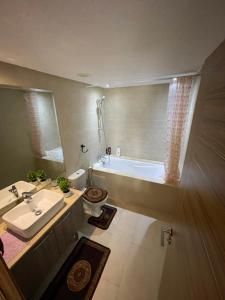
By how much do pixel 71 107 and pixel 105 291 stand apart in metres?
Answer: 2.54

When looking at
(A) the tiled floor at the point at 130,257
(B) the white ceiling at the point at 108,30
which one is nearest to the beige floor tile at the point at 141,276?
(A) the tiled floor at the point at 130,257

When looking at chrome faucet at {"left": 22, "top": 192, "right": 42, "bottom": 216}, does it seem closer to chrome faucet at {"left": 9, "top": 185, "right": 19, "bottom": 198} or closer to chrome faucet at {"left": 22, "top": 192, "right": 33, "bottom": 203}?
chrome faucet at {"left": 22, "top": 192, "right": 33, "bottom": 203}

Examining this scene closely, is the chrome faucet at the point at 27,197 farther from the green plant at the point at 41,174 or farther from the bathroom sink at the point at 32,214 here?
the green plant at the point at 41,174

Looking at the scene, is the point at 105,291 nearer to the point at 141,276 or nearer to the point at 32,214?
the point at 141,276

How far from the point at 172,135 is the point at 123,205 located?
1.63m

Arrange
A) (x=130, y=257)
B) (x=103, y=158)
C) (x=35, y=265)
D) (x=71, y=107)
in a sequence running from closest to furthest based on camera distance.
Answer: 1. (x=35, y=265)
2. (x=130, y=257)
3. (x=71, y=107)
4. (x=103, y=158)

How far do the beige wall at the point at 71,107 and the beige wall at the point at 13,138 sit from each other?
186 mm

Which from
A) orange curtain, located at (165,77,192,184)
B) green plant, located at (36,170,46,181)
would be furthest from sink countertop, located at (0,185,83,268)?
orange curtain, located at (165,77,192,184)

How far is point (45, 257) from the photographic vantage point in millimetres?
1317

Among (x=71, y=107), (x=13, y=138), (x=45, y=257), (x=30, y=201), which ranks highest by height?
(x=71, y=107)

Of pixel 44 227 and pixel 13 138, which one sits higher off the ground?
pixel 13 138

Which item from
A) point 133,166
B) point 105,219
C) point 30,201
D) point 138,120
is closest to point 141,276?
point 105,219

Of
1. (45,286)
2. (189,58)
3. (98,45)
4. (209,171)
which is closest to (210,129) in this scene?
(209,171)

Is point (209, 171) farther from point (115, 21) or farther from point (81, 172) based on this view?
point (81, 172)
